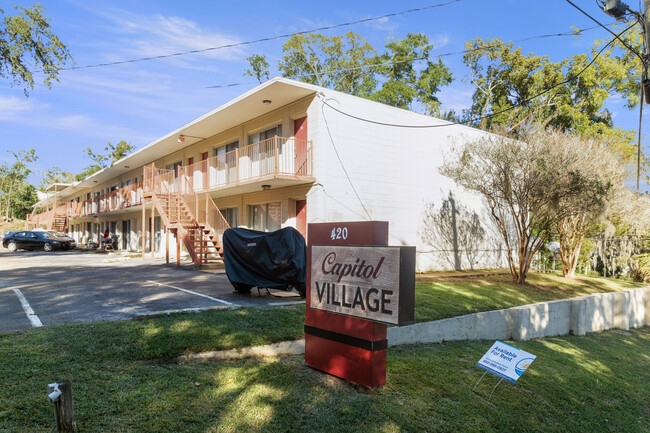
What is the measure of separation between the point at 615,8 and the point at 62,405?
37.0ft

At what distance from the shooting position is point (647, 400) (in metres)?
6.32

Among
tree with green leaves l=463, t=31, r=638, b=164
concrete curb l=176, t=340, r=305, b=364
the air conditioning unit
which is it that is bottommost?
concrete curb l=176, t=340, r=305, b=364

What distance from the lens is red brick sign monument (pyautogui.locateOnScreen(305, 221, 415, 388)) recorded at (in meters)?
4.07

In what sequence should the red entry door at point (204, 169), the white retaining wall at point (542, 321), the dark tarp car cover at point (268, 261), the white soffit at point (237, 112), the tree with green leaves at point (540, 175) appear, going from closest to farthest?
the white retaining wall at point (542, 321)
the dark tarp car cover at point (268, 261)
the tree with green leaves at point (540, 175)
the white soffit at point (237, 112)
the red entry door at point (204, 169)

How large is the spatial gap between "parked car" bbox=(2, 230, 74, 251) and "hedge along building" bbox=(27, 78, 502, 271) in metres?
14.3

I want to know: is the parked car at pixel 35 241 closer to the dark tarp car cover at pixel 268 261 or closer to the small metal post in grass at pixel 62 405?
the dark tarp car cover at pixel 268 261

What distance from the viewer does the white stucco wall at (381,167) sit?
14.1m

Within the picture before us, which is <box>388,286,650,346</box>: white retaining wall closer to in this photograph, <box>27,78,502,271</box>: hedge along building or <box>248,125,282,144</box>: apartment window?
<box>27,78,502,271</box>: hedge along building

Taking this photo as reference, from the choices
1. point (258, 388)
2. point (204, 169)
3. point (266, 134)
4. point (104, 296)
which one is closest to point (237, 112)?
point (266, 134)

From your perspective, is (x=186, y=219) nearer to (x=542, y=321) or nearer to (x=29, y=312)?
(x=29, y=312)

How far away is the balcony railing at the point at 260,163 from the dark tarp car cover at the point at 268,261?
4.48 metres

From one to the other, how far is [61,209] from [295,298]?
40.6m

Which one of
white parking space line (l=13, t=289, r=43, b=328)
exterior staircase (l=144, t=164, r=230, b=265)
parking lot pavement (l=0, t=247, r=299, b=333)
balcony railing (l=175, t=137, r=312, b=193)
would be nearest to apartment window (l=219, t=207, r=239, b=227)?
exterior staircase (l=144, t=164, r=230, b=265)

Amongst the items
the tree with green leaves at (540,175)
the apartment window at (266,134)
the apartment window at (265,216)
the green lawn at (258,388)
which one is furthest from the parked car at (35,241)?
the green lawn at (258,388)
